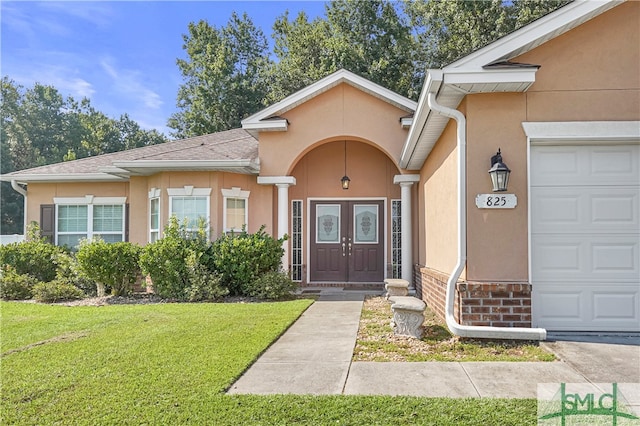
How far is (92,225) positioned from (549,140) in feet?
38.0

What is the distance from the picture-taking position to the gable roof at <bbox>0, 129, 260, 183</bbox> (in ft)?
34.5

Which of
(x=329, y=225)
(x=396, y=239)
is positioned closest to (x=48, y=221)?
(x=329, y=225)

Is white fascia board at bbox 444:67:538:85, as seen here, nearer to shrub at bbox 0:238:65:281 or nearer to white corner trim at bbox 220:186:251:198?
white corner trim at bbox 220:186:251:198

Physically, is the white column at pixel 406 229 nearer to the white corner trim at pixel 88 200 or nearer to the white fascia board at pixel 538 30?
the white fascia board at pixel 538 30

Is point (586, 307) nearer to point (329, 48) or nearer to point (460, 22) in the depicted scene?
point (329, 48)

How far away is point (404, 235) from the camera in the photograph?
1112 cm

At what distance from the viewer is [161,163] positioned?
415 inches

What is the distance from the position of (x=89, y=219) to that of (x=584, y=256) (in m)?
12.0

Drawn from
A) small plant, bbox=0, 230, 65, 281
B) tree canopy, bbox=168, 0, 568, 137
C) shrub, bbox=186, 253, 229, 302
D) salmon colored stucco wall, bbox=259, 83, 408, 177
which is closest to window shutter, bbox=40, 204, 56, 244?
small plant, bbox=0, 230, 65, 281

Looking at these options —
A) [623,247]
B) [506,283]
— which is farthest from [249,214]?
[623,247]

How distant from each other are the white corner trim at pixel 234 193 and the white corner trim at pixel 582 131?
718 centimetres

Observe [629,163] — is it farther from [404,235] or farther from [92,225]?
[92,225]

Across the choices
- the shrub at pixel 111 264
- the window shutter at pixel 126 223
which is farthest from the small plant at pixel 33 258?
the shrub at pixel 111 264

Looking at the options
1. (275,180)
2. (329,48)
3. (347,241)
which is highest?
(329,48)
